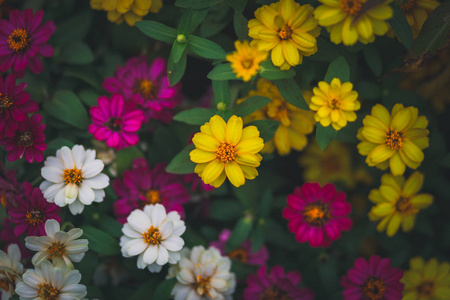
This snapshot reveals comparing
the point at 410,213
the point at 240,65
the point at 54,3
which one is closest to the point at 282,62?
the point at 240,65

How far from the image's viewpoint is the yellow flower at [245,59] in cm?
103

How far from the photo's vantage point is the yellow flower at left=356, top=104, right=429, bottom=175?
1.19 m

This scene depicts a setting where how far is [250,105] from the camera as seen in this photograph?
1.22 meters

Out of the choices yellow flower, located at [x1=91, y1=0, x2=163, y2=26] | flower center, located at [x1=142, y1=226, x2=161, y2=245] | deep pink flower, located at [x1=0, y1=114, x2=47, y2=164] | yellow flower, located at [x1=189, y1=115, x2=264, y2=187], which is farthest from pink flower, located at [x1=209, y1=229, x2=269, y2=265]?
yellow flower, located at [x1=91, y1=0, x2=163, y2=26]

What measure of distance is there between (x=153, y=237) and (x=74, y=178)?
0.30m

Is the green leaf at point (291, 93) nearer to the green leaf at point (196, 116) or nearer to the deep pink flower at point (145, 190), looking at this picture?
the green leaf at point (196, 116)

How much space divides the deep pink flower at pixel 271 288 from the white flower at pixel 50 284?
1.86 ft

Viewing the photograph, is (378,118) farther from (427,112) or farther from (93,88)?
(93,88)

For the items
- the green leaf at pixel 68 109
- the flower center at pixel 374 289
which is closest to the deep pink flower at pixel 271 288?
the flower center at pixel 374 289

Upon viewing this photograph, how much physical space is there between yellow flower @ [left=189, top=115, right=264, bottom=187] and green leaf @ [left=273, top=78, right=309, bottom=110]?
0.18 metres

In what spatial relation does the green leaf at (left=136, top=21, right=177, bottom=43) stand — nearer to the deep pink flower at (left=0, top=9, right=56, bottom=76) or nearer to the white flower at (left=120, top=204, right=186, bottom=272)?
the deep pink flower at (left=0, top=9, right=56, bottom=76)

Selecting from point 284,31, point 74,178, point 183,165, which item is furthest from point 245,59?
point 74,178

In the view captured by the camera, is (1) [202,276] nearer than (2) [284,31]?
No

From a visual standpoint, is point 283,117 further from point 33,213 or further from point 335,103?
point 33,213
